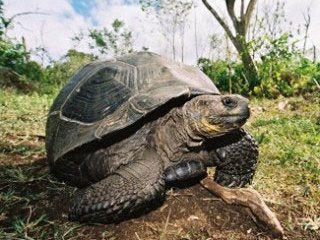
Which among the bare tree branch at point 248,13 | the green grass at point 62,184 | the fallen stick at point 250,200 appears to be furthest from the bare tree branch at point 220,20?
the fallen stick at point 250,200

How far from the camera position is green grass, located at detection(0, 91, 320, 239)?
2742mm

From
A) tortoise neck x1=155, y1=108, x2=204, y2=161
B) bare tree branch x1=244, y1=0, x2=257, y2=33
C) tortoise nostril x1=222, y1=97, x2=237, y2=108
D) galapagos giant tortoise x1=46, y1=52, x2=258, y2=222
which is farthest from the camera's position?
bare tree branch x1=244, y1=0, x2=257, y2=33

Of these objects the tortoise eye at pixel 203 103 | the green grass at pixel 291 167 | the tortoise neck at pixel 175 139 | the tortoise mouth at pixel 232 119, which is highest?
the tortoise eye at pixel 203 103

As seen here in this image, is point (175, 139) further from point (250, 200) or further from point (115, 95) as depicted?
point (250, 200)

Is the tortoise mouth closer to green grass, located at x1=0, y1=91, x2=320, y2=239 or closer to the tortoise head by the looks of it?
the tortoise head

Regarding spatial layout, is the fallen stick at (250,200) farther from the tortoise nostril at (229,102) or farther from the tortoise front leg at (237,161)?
the tortoise nostril at (229,102)

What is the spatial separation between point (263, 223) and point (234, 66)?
32.5 feet

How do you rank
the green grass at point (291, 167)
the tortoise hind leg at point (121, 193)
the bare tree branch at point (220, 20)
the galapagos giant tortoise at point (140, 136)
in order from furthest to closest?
the bare tree branch at point (220, 20)
the green grass at point (291, 167)
the galapagos giant tortoise at point (140, 136)
the tortoise hind leg at point (121, 193)

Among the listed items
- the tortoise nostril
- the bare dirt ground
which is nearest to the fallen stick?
the bare dirt ground

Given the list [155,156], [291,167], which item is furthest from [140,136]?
[291,167]

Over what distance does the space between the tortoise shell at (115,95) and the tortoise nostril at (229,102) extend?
0.24 metres

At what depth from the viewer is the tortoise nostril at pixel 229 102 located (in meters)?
2.73

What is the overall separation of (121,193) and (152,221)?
376mm

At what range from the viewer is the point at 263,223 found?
2.69m
